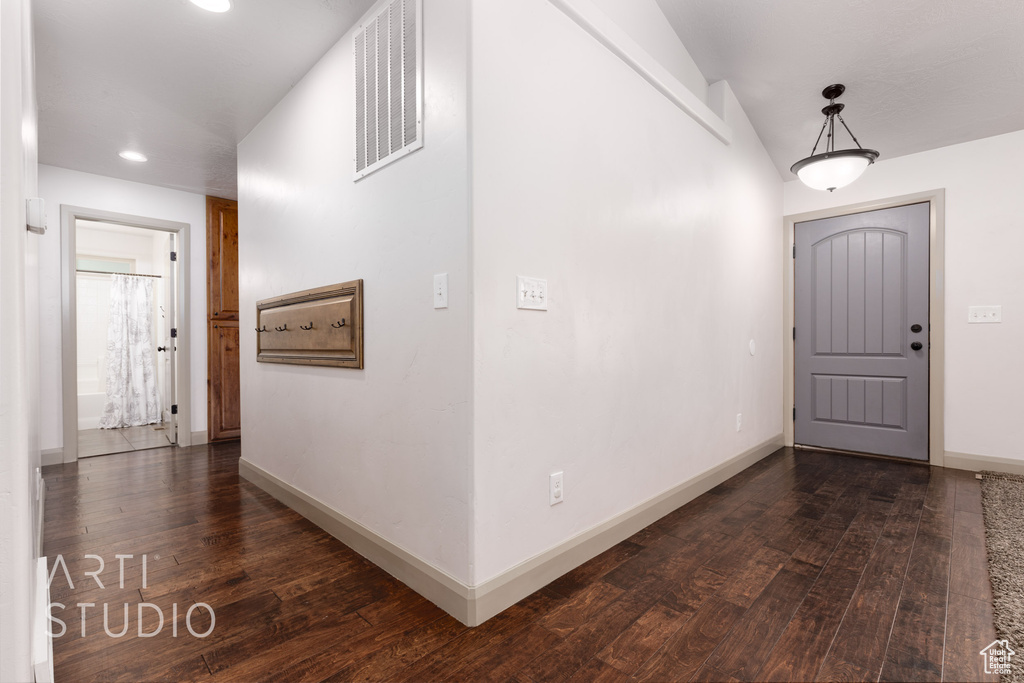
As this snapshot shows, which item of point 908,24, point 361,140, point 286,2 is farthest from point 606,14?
point 908,24

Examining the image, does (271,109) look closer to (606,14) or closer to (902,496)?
(606,14)

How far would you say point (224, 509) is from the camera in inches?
106

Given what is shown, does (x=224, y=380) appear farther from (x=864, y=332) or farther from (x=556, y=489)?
(x=864, y=332)

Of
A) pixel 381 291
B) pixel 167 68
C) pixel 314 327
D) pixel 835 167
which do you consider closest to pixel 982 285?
pixel 835 167

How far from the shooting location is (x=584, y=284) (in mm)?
2045

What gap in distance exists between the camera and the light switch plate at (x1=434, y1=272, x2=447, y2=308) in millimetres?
1680

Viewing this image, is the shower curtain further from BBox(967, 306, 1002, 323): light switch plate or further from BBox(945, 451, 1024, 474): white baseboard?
BBox(967, 306, 1002, 323): light switch plate

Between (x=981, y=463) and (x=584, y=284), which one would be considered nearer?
(x=584, y=284)

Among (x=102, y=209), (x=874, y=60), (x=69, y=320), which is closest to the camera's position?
(x=874, y=60)

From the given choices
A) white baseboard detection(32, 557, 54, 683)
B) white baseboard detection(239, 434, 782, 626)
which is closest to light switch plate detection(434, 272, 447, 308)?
white baseboard detection(239, 434, 782, 626)

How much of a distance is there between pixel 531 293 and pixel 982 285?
3752 mm

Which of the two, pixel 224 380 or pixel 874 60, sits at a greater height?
pixel 874 60

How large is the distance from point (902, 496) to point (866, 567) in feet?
4.26

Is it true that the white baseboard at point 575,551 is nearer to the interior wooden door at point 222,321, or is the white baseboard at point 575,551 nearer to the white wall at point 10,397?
the white wall at point 10,397
